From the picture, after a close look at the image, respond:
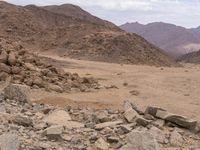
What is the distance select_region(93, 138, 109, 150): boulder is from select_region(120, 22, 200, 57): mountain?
82.4 meters

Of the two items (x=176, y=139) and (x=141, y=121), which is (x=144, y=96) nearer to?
(x=141, y=121)

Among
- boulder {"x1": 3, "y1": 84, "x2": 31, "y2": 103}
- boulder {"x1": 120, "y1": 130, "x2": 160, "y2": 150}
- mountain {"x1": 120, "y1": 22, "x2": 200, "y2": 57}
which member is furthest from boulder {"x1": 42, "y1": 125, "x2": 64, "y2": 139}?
mountain {"x1": 120, "y1": 22, "x2": 200, "y2": 57}

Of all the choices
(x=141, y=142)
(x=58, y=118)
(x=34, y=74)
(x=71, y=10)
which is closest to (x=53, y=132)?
(x=58, y=118)

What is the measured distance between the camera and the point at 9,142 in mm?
6969

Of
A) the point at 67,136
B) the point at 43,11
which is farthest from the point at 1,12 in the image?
the point at 67,136

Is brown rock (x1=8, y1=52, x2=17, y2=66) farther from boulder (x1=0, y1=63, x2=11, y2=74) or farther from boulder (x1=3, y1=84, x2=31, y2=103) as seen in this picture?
boulder (x1=3, y1=84, x2=31, y2=103)

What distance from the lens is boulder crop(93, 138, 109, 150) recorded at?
7738 mm

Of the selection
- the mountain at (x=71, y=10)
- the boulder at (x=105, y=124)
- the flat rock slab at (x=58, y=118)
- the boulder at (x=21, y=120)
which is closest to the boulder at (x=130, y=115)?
the boulder at (x=105, y=124)

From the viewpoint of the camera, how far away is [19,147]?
A: 23.3 ft

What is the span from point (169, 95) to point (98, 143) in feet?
28.9

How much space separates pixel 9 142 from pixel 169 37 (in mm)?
101496

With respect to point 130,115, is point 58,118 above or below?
below

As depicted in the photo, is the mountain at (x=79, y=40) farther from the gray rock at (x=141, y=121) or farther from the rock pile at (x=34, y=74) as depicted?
the gray rock at (x=141, y=121)

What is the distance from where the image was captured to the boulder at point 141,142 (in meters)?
7.52
